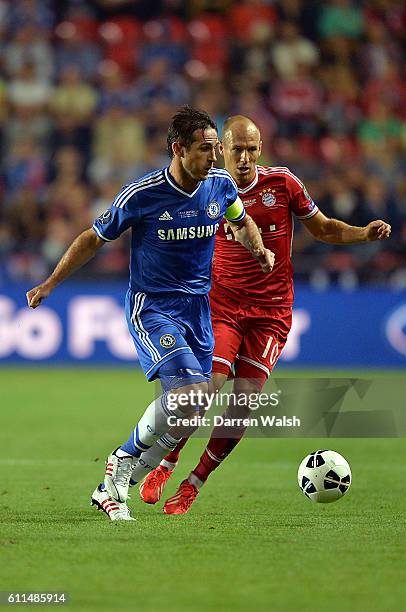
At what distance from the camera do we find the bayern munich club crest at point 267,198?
7875 mm

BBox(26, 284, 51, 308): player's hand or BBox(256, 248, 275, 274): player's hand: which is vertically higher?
BBox(256, 248, 275, 274): player's hand

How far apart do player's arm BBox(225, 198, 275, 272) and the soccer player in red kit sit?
516 mm

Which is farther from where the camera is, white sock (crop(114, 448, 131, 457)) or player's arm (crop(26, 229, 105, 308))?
white sock (crop(114, 448, 131, 457))

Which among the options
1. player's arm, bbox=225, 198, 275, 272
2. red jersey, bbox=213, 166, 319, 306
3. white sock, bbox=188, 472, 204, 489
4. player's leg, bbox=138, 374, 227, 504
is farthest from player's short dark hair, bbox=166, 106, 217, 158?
white sock, bbox=188, 472, 204, 489

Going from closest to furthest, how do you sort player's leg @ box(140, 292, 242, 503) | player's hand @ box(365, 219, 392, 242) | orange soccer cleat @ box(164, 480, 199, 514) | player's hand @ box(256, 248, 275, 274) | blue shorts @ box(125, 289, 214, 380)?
1. blue shorts @ box(125, 289, 214, 380)
2. orange soccer cleat @ box(164, 480, 199, 514)
3. player's hand @ box(256, 248, 275, 274)
4. player's hand @ box(365, 219, 392, 242)
5. player's leg @ box(140, 292, 242, 503)

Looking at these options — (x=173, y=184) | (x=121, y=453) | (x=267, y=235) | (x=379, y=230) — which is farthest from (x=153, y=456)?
(x=379, y=230)

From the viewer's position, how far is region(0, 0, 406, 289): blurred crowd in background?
16.5 m

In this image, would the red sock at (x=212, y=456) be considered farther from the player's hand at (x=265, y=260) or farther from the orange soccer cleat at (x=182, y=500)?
the player's hand at (x=265, y=260)

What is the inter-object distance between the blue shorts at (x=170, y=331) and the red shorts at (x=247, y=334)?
0.61m

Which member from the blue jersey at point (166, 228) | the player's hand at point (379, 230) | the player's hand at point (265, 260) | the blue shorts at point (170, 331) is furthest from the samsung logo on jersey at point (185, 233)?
the player's hand at point (379, 230)

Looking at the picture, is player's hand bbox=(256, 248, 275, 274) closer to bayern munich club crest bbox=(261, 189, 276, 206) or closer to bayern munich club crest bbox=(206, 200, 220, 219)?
bayern munich club crest bbox=(206, 200, 220, 219)

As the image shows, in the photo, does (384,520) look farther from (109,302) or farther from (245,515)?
(109,302)

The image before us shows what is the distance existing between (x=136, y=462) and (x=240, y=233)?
1.59 meters

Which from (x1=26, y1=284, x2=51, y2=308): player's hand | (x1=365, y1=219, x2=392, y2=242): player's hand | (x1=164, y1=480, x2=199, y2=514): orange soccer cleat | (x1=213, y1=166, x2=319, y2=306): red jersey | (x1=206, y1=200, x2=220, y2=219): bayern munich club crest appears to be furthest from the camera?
(x1=213, y1=166, x2=319, y2=306): red jersey
